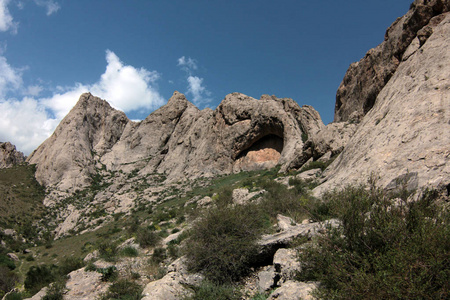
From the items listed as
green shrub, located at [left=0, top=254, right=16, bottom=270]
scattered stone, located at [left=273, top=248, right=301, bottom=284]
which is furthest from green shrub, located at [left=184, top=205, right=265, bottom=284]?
green shrub, located at [left=0, top=254, right=16, bottom=270]

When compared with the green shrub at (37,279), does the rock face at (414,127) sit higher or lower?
higher

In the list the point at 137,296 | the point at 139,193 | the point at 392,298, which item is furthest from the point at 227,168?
the point at 392,298

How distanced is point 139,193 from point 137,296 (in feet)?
96.3

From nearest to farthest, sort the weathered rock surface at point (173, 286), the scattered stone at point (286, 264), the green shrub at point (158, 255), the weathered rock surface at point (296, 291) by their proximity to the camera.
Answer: the weathered rock surface at point (296, 291) → the scattered stone at point (286, 264) → the weathered rock surface at point (173, 286) → the green shrub at point (158, 255)

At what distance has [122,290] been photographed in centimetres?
678

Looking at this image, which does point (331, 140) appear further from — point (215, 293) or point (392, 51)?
point (215, 293)

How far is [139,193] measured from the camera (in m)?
33.5

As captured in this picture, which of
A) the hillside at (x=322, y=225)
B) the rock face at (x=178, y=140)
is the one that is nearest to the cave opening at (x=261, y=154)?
the rock face at (x=178, y=140)

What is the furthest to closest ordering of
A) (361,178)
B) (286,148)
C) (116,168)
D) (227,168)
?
(116,168) → (227,168) → (286,148) → (361,178)

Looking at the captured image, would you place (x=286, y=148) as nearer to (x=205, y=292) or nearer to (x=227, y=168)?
(x=227, y=168)

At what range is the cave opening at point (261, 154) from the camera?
35125 mm

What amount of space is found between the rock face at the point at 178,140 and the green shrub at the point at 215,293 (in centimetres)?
1822

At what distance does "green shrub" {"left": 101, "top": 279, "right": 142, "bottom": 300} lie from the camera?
21.6 feet

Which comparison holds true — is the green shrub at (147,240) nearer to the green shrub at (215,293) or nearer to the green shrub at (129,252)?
the green shrub at (129,252)
